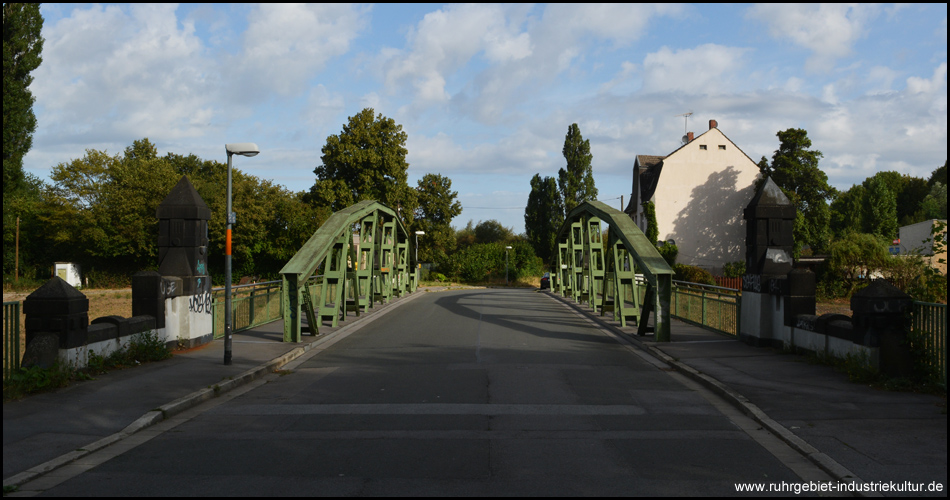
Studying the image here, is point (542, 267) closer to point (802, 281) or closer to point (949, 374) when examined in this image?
point (802, 281)

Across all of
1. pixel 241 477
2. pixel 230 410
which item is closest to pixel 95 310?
pixel 230 410

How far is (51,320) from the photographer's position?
910 cm

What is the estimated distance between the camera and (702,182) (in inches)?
1988

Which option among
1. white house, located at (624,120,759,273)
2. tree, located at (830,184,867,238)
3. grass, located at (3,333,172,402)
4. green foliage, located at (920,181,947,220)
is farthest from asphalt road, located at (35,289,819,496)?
tree, located at (830,184,867,238)

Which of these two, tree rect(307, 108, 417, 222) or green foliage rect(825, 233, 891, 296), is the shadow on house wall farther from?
tree rect(307, 108, 417, 222)

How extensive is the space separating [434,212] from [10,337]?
50419 millimetres

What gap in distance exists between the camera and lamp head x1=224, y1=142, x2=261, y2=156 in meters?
11.3

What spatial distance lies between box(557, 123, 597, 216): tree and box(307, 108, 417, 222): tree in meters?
18.6

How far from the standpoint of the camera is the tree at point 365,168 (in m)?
46.2

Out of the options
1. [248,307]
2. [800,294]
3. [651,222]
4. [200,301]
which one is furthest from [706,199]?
[200,301]

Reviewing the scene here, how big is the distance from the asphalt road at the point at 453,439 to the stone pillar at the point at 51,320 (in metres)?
2.48

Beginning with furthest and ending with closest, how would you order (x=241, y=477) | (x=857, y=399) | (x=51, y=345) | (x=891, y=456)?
(x=51, y=345)
(x=857, y=399)
(x=891, y=456)
(x=241, y=477)

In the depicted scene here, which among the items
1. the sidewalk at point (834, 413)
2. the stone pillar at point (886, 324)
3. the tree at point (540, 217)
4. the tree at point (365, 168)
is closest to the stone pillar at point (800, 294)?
the sidewalk at point (834, 413)

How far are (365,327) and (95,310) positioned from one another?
14.7 meters
